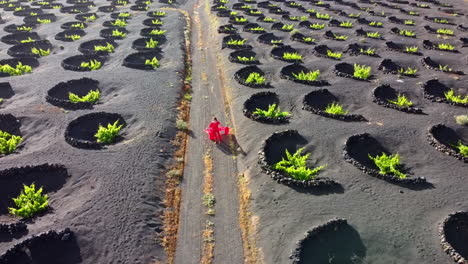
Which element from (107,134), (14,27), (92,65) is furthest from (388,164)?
(14,27)

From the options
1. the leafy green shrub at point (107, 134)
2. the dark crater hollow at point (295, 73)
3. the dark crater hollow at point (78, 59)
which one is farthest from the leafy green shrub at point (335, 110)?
the dark crater hollow at point (78, 59)

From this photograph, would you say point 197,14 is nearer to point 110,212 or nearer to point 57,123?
point 57,123

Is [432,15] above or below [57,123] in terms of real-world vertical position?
above

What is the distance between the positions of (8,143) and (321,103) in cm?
2391

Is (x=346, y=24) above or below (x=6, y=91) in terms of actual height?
above

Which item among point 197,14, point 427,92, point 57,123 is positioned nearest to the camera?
point 57,123

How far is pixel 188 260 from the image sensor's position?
17.2m

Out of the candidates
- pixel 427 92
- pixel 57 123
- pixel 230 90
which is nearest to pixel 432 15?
pixel 427 92

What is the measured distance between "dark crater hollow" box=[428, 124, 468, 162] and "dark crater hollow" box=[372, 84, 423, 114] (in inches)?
107

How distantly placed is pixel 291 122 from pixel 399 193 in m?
9.76

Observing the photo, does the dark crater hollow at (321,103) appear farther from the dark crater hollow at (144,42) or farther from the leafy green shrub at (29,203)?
the dark crater hollow at (144,42)

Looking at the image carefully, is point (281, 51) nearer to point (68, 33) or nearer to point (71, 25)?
point (68, 33)

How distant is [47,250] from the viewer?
54.6ft

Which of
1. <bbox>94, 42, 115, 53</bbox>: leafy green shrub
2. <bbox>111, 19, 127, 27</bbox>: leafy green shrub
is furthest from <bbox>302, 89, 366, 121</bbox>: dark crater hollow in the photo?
<bbox>111, 19, 127, 27</bbox>: leafy green shrub
